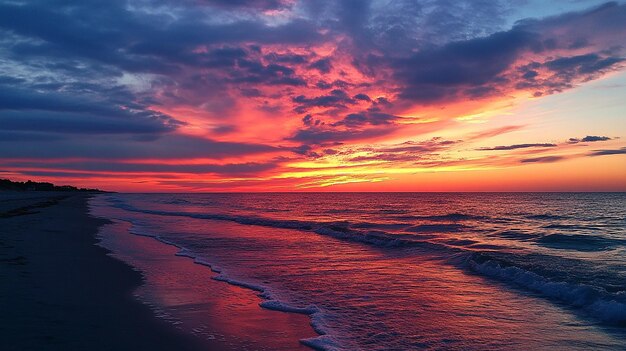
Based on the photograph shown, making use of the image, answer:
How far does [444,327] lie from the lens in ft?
27.0

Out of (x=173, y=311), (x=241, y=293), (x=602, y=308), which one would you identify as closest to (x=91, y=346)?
(x=173, y=311)

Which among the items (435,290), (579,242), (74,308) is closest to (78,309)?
(74,308)

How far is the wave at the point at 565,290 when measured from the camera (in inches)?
366

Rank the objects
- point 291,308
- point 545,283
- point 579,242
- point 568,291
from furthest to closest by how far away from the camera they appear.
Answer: point 579,242 → point 545,283 → point 568,291 → point 291,308

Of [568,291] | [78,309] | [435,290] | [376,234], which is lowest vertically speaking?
[376,234]

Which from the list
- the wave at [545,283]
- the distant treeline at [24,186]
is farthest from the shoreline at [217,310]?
the distant treeline at [24,186]

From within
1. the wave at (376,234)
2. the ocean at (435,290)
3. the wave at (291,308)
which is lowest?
the wave at (376,234)

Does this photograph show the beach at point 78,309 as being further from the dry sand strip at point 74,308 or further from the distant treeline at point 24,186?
the distant treeline at point 24,186

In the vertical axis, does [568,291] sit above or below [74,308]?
below

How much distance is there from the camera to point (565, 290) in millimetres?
11148

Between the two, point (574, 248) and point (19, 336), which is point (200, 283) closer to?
point (19, 336)

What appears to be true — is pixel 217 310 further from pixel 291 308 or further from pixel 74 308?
pixel 74 308

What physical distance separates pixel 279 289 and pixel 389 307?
306 cm

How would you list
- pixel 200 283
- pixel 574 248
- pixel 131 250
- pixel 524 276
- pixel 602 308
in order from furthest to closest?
pixel 574 248 → pixel 131 250 → pixel 524 276 → pixel 200 283 → pixel 602 308
